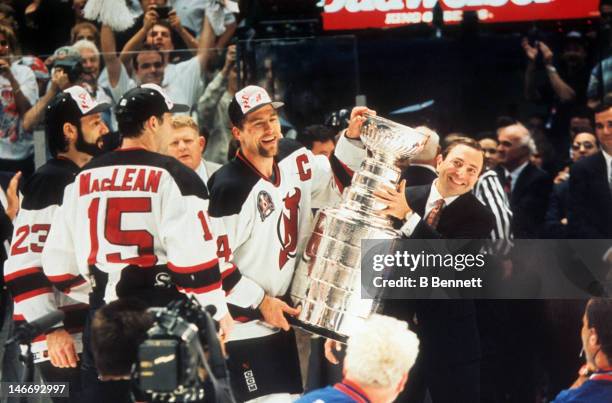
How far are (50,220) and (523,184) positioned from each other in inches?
74.7

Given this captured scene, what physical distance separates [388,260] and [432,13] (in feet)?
3.23

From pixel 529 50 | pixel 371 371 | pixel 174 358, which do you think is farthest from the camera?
pixel 529 50

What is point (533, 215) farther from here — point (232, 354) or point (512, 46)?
point (232, 354)

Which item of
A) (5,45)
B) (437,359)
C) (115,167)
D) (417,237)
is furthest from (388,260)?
(5,45)

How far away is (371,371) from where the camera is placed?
3.54 metres

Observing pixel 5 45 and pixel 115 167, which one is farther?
pixel 5 45

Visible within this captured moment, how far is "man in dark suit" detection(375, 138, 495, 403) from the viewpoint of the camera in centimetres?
446

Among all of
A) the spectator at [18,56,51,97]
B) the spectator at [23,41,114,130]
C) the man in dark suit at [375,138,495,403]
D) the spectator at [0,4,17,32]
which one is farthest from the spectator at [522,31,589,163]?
the spectator at [0,4,17,32]

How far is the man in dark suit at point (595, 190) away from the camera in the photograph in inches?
173

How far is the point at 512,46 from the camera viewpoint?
4.42 metres

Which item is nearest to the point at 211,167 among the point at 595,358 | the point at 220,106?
the point at 220,106

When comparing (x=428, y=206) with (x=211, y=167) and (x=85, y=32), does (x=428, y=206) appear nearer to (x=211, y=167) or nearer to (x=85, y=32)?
(x=211, y=167)

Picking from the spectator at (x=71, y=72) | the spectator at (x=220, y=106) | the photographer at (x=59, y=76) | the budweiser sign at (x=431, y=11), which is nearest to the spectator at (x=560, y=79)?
the budweiser sign at (x=431, y=11)

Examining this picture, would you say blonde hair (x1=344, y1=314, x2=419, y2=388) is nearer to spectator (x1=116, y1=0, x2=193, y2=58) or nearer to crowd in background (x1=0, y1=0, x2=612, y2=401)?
crowd in background (x1=0, y1=0, x2=612, y2=401)
